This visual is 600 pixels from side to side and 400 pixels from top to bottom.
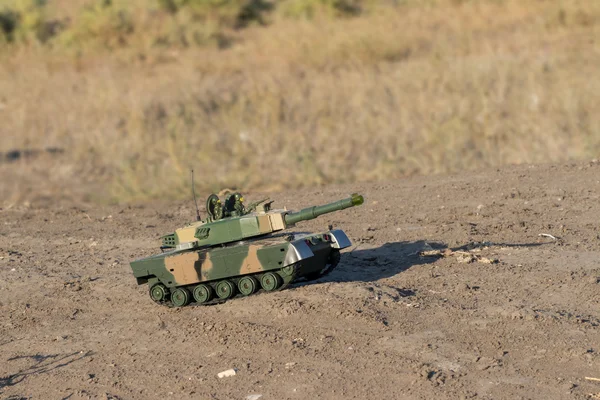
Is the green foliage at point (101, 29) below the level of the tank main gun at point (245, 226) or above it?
above

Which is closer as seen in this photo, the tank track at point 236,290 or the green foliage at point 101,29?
the tank track at point 236,290

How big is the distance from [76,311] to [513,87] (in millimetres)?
15729

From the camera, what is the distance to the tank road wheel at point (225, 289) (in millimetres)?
11422

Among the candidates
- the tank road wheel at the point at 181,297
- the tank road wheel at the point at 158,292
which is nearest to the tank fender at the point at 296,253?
the tank road wheel at the point at 181,297

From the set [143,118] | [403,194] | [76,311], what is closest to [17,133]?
[143,118]

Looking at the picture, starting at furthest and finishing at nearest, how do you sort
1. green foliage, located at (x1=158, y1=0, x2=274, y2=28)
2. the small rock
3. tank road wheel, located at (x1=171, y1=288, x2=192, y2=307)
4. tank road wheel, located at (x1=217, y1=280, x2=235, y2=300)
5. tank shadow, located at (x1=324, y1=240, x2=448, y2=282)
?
green foliage, located at (x1=158, y1=0, x2=274, y2=28), tank shadow, located at (x1=324, y1=240, x2=448, y2=282), tank road wheel, located at (x1=171, y1=288, x2=192, y2=307), tank road wheel, located at (x1=217, y1=280, x2=235, y2=300), the small rock

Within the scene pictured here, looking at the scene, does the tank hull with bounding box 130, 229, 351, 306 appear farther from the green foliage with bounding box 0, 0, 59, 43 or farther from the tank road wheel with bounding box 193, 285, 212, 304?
the green foliage with bounding box 0, 0, 59, 43

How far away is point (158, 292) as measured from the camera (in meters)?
11.7

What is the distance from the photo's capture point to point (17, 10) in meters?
35.7

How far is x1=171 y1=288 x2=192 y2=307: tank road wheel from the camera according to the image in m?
11.6

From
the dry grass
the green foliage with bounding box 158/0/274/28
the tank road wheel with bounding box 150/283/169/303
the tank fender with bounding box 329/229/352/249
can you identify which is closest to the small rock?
the tank road wheel with bounding box 150/283/169/303

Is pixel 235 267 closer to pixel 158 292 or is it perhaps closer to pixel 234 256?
pixel 234 256

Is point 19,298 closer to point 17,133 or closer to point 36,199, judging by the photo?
point 36,199

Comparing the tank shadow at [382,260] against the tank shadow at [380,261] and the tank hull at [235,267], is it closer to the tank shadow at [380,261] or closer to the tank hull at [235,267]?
the tank shadow at [380,261]
